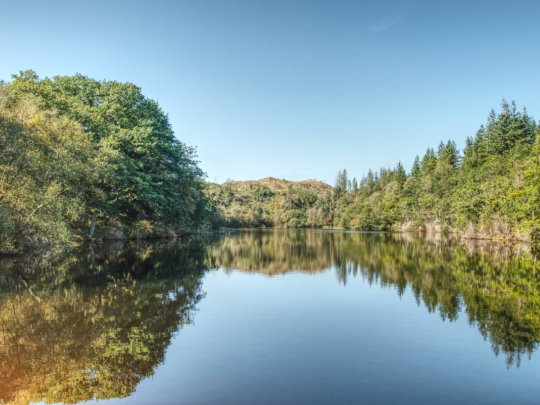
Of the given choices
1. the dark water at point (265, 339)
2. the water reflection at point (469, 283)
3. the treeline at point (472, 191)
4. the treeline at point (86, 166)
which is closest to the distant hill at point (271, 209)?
the treeline at point (472, 191)

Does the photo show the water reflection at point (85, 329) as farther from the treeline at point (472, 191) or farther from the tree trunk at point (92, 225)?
the treeline at point (472, 191)

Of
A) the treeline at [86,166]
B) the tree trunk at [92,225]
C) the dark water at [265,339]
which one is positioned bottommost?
the dark water at [265,339]

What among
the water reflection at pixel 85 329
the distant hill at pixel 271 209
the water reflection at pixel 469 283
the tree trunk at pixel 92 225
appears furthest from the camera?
the distant hill at pixel 271 209

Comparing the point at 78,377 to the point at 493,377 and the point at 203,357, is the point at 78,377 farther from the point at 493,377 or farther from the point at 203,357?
the point at 493,377

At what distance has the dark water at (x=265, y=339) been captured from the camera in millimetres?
7621

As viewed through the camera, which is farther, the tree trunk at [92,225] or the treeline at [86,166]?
the tree trunk at [92,225]

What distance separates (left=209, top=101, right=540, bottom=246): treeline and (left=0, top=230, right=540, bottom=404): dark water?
1238 inches

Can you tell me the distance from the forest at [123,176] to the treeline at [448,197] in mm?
266

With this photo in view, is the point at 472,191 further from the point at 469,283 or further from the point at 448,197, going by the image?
the point at 469,283

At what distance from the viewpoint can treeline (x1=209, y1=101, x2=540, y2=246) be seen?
48.8 metres

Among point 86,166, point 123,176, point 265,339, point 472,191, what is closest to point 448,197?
point 472,191

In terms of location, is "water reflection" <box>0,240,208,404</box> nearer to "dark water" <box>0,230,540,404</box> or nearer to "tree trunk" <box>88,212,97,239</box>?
"dark water" <box>0,230,540,404</box>

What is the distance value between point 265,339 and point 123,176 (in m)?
35.2

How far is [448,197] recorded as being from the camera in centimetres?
8062
